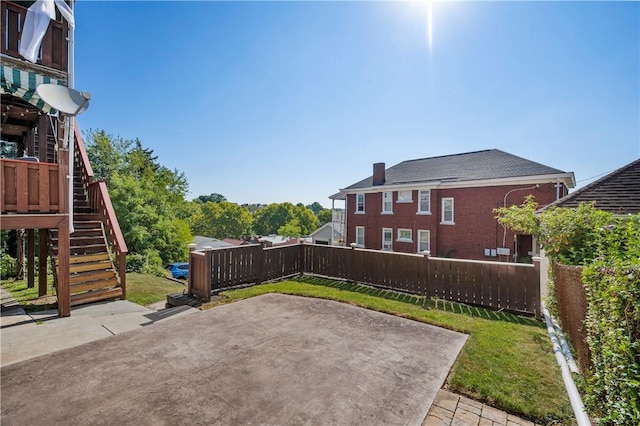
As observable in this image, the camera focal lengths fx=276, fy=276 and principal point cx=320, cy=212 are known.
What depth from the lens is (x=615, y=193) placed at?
282 inches

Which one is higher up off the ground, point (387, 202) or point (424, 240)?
point (387, 202)

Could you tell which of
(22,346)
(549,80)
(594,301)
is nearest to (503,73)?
(549,80)

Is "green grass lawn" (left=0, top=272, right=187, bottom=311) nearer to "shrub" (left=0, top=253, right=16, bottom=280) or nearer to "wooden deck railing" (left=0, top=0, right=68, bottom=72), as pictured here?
"shrub" (left=0, top=253, right=16, bottom=280)

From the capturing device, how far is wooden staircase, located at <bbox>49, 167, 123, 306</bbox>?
20.1 feet

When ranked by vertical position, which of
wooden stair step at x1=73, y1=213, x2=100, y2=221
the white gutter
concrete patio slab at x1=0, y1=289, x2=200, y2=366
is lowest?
concrete patio slab at x1=0, y1=289, x2=200, y2=366

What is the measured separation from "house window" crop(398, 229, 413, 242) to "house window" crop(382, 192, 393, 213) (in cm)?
163

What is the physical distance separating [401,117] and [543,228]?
8.48 m

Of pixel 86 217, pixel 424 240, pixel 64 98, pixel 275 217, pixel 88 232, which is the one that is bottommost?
pixel 424 240

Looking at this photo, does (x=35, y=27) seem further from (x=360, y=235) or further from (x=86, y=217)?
(x=360, y=235)

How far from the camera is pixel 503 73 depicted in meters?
9.09

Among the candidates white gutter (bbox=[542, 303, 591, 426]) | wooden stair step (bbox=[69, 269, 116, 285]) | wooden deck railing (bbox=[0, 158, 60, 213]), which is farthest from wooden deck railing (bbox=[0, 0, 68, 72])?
white gutter (bbox=[542, 303, 591, 426])

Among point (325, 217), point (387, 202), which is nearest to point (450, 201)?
point (387, 202)

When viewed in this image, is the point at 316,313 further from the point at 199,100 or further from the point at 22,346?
the point at 199,100

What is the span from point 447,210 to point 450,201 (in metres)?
0.59
